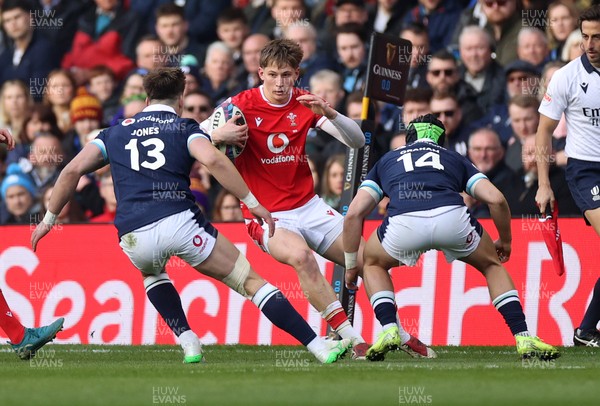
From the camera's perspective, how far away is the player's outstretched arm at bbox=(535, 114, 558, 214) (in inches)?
388

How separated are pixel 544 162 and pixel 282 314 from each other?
2589 millimetres

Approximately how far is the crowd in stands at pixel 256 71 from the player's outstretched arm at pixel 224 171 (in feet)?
9.65

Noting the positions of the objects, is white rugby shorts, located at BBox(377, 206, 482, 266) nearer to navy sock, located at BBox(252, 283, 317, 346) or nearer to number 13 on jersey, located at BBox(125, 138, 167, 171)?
navy sock, located at BBox(252, 283, 317, 346)

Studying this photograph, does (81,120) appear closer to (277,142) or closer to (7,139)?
(7,139)

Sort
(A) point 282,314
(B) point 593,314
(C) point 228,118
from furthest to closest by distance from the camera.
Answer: (B) point 593,314
(C) point 228,118
(A) point 282,314

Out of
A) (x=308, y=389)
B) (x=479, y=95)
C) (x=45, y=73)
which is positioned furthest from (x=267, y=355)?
(x=45, y=73)

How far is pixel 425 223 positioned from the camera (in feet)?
29.6

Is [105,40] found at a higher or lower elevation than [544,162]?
higher

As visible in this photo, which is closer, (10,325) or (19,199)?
(10,325)

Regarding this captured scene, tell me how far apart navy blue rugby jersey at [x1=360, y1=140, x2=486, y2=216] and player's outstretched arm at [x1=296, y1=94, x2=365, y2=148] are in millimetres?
620

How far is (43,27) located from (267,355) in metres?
9.47

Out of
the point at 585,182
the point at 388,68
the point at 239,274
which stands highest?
the point at 388,68

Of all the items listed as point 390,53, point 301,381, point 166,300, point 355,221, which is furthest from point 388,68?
point 301,381

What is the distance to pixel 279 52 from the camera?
9688 mm
